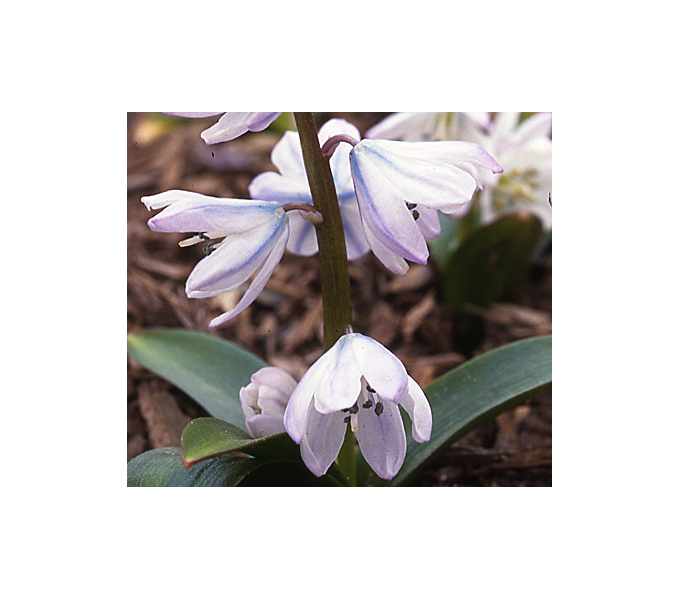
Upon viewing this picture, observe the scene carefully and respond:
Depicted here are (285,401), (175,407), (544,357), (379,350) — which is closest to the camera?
(379,350)

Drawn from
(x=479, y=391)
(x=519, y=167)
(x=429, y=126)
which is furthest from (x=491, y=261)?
(x=479, y=391)

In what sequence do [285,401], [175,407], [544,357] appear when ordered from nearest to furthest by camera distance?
[285,401] → [544,357] → [175,407]

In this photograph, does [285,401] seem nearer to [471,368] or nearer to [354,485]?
[354,485]

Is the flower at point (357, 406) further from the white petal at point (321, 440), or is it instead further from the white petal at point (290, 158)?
the white petal at point (290, 158)

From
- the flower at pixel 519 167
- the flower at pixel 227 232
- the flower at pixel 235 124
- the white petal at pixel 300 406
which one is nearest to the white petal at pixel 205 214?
the flower at pixel 227 232

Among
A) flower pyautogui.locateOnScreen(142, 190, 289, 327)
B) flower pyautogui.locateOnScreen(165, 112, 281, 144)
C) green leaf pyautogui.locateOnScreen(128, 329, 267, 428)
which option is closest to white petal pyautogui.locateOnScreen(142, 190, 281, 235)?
flower pyautogui.locateOnScreen(142, 190, 289, 327)

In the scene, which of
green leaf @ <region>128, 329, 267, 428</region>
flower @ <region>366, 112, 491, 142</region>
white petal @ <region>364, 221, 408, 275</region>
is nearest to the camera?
white petal @ <region>364, 221, 408, 275</region>

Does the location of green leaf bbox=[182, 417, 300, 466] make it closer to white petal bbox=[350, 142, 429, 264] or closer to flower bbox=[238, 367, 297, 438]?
flower bbox=[238, 367, 297, 438]
